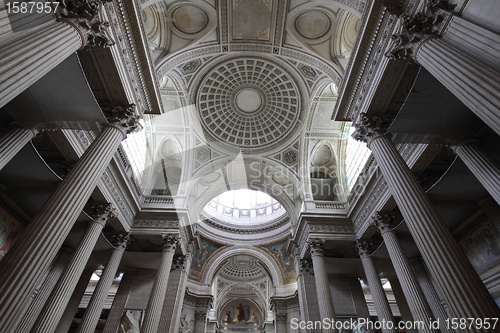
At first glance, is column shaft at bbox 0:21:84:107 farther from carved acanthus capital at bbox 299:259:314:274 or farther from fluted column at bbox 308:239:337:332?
carved acanthus capital at bbox 299:259:314:274

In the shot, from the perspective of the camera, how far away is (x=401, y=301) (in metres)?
12.1

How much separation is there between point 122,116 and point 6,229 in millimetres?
6946

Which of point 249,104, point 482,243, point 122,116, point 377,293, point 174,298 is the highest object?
point 249,104

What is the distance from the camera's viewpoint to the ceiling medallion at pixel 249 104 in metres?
14.0

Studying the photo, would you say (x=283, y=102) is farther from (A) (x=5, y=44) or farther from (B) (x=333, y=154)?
(A) (x=5, y=44)

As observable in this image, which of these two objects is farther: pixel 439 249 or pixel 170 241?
pixel 170 241

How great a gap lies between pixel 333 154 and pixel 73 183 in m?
13.9

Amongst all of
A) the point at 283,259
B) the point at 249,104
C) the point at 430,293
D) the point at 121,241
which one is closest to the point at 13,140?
the point at 121,241

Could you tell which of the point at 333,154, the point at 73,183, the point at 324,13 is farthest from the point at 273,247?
the point at 73,183

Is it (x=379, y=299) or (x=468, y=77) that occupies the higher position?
(x=468, y=77)

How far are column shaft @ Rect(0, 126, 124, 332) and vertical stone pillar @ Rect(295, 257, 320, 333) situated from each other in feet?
37.9

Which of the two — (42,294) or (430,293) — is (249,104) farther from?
(42,294)

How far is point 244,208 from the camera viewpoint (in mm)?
30656

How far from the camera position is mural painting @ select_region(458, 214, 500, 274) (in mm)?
8711
